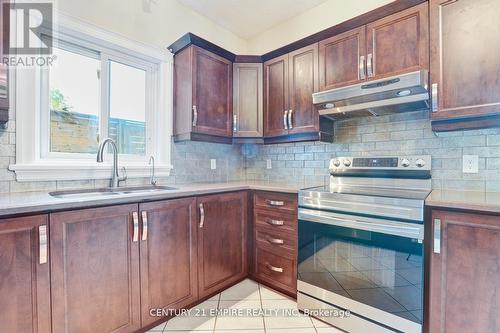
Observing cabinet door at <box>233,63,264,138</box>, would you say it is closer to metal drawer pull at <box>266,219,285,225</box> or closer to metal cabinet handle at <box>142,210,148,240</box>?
metal drawer pull at <box>266,219,285,225</box>

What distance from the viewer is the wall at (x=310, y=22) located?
2.29 metres

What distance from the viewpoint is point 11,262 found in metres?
1.13

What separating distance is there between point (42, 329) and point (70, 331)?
0.14 metres

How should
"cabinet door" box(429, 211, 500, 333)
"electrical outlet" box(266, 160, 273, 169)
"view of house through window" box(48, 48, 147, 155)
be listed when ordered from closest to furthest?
"cabinet door" box(429, 211, 500, 333)
"view of house through window" box(48, 48, 147, 155)
"electrical outlet" box(266, 160, 273, 169)

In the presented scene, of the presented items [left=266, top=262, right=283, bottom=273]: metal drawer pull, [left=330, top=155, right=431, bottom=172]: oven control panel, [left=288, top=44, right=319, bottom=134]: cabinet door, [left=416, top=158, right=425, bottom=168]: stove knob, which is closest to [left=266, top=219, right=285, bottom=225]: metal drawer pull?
[left=266, top=262, right=283, bottom=273]: metal drawer pull

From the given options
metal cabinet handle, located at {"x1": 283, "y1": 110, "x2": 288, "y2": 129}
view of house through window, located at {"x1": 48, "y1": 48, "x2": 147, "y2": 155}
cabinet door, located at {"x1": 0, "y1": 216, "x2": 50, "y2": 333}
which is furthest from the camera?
metal cabinet handle, located at {"x1": 283, "y1": 110, "x2": 288, "y2": 129}

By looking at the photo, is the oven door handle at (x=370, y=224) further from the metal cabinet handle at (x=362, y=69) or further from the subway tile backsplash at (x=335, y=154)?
the metal cabinet handle at (x=362, y=69)

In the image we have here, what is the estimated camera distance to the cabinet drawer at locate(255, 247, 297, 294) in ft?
6.61

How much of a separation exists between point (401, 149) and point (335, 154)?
0.55 metres

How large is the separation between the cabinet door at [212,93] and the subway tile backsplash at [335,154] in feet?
1.05

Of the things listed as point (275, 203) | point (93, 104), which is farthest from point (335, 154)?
point (93, 104)

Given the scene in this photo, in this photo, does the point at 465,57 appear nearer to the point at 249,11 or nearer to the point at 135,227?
the point at 249,11

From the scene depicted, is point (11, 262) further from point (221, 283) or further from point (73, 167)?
point (221, 283)

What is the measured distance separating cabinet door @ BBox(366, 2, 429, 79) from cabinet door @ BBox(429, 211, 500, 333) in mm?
1035
